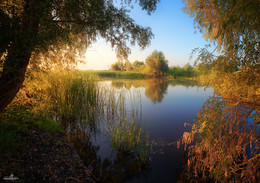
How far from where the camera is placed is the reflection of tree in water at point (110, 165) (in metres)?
3.89

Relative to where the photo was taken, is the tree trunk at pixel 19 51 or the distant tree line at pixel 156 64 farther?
the distant tree line at pixel 156 64

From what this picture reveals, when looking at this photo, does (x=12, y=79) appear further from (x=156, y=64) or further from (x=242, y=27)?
(x=156, y=64)

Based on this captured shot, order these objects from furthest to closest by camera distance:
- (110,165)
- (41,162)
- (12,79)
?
(110,165) → (12,79) → (41,162)

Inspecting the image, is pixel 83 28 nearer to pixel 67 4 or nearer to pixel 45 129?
pixel 67 4

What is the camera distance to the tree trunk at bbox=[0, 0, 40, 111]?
11.2ft

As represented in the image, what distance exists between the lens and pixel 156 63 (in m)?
51.1

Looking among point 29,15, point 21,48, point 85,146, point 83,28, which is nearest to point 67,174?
point 85,146

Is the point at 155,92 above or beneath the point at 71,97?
beneath

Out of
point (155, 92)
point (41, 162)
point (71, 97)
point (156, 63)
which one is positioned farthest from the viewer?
point (156, 63)

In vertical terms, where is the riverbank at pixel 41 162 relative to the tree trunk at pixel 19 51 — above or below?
below

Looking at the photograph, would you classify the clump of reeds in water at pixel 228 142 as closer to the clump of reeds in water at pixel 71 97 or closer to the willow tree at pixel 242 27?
the willow tree at pixel 242 27

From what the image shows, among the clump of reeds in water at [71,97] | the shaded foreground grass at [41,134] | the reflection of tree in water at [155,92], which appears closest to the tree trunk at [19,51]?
the shaded foreground grass at [41,134]

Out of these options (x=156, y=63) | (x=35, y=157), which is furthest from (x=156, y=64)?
(x=35, y=157)

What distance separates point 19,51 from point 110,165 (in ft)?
14.5
